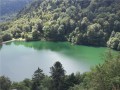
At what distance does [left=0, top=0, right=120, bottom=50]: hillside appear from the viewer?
5038cm

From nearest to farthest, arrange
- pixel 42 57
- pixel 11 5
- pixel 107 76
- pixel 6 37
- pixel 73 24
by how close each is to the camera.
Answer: pixel 107 76 < pixel 42 57 < pixel 6 37 < pixel 73 24 < pixel 11 5

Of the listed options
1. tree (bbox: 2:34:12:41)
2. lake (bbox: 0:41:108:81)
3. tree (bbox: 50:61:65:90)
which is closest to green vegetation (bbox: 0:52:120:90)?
tree (bbox: 50:61:65:90)

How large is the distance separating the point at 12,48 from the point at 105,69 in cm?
3567

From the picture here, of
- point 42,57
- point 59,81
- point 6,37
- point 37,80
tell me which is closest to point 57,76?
point 59,81

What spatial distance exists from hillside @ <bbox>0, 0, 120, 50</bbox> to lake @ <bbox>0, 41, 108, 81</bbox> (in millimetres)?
2489

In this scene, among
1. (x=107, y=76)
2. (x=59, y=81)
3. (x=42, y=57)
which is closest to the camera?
(x=107, y=76)

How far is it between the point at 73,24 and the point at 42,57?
16.8 meters

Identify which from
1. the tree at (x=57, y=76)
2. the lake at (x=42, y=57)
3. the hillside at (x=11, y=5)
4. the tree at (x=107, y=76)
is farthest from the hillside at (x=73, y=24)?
the hillside at (x=11, y=5)

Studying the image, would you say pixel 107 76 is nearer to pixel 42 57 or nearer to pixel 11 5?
pixel 42 57

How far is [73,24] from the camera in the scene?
181 ft

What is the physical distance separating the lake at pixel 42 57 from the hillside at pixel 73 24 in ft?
8.17

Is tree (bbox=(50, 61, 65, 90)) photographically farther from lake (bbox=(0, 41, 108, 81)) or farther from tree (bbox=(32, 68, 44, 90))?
lake (bbox=(0, 41, 108, 81))

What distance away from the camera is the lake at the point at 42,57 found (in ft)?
107

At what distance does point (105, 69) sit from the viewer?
1341 centimetres
